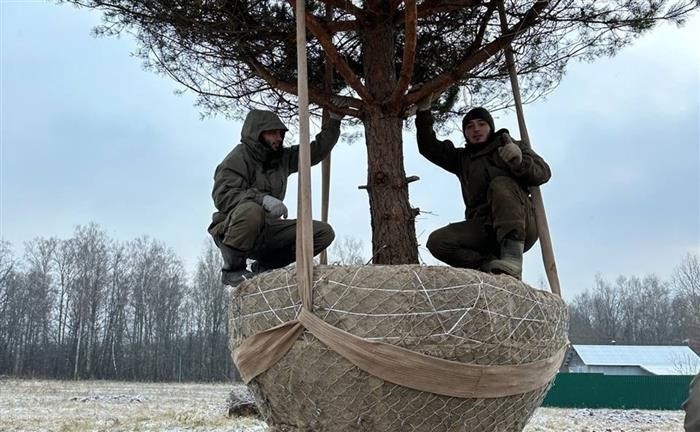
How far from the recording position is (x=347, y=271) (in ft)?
5.60

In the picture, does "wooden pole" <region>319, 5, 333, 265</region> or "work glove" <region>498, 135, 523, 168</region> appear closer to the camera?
"work glove" <region>498, 135, 523, 168</region>

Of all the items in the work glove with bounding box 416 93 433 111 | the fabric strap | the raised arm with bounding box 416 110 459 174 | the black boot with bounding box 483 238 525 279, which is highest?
the work glove with bounding box 416 93 433 111

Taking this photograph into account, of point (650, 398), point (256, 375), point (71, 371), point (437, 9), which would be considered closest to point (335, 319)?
point (256, 375)

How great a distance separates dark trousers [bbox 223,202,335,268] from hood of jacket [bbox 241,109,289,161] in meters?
0.34

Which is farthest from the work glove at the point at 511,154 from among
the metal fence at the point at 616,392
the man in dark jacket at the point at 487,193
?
the metal fence at the point at 616,392

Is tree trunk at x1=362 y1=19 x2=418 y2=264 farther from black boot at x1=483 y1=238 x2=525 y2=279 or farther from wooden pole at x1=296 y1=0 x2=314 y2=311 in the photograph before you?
wooden pole at x1=296 y1=0 x2=314 y2=311

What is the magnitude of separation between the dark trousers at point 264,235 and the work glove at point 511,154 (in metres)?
0.76

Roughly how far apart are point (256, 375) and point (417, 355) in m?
0.54

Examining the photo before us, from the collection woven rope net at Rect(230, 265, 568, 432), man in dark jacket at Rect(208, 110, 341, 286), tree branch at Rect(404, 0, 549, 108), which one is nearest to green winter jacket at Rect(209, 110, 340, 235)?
man in dark jacket at Rect(208, 110, 341, 286)

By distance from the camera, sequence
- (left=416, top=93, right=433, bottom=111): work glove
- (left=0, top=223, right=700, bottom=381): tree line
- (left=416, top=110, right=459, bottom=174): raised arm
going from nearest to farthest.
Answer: (left=416, top=93, right=433, bottom=111): work glove, (left=416, top=110, right=459, bottom=174): raised arm, (left=0, top=223, right=700, bottom=381): tree line

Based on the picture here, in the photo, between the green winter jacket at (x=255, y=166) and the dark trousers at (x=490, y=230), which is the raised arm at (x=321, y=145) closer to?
the green winter jacket at (x=255, y=166)

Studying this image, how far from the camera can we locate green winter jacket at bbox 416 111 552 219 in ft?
8.27

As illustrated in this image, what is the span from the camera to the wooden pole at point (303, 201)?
→ 1700 mm

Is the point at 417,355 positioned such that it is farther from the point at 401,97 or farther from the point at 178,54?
the point at 178,54
